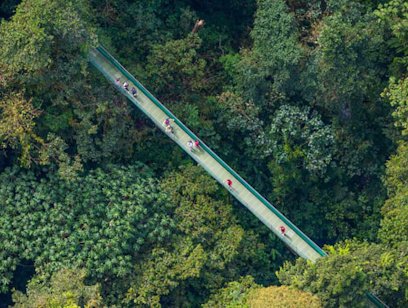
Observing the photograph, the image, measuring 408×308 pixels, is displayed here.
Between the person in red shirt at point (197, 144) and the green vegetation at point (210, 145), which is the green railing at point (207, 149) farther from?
the green vegetation at point (210, 145)

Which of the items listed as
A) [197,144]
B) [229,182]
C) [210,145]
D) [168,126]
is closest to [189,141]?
[197,144]

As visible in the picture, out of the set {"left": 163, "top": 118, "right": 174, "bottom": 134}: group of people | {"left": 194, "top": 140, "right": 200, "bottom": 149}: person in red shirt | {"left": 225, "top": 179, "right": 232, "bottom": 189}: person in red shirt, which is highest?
{"left": 163, "top": 118, "right": 174, "bottom": 134}: group of people

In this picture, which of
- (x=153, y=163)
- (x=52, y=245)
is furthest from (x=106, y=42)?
(x=52, y=245)

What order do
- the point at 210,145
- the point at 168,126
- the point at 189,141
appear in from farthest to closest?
the point at 210,145 → the point at 189,141 → the point at 168,126

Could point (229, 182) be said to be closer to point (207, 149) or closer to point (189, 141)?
point (207, 149)

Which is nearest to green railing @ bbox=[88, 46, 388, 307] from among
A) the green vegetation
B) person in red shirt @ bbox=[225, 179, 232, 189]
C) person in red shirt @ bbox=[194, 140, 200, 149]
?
person in red shirt @ bbox=[194, 140, 200, 149]

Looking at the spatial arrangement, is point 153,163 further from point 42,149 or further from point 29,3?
point 29,3

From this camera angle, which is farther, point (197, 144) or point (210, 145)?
point (210, 145)

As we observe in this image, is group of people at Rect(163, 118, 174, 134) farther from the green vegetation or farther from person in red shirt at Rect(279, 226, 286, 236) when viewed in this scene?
person in red shirt at Rect(279, 226, 286, 236)
